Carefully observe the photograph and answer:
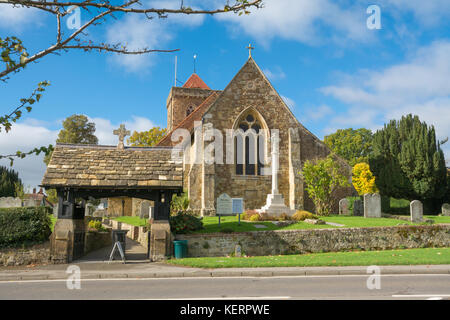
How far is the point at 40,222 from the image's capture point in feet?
46.0

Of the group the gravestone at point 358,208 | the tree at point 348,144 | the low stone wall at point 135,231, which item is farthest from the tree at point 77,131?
the tree at point 348,144

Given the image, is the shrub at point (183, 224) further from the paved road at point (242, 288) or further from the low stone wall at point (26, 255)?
the paved road at point (242, 288)

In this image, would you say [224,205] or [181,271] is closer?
[181,271]

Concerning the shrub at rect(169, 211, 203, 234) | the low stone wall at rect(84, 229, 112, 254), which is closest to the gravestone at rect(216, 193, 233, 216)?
the shrub at rect(169, 211, 203, 234)

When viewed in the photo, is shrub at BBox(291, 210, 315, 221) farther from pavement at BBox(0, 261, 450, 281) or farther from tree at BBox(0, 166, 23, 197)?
tree at BBox(0, 166, 23, 197)

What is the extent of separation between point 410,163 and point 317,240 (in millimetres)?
21188

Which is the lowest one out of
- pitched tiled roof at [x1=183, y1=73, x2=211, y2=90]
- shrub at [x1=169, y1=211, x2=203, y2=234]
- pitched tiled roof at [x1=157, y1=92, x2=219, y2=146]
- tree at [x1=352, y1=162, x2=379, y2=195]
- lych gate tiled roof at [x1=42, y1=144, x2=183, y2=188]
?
shrub at [x1=169, y1=211, x2=203, y2=234]

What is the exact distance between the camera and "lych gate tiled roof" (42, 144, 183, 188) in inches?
571

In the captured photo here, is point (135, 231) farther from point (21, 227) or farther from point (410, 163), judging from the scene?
point (410, 163)

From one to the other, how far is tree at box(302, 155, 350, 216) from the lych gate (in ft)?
43.1

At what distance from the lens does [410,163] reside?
33.7 meters

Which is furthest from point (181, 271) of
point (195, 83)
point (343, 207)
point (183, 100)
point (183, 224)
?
point (195, 83)

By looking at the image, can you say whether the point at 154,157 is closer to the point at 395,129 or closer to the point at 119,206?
the point at 119,206
